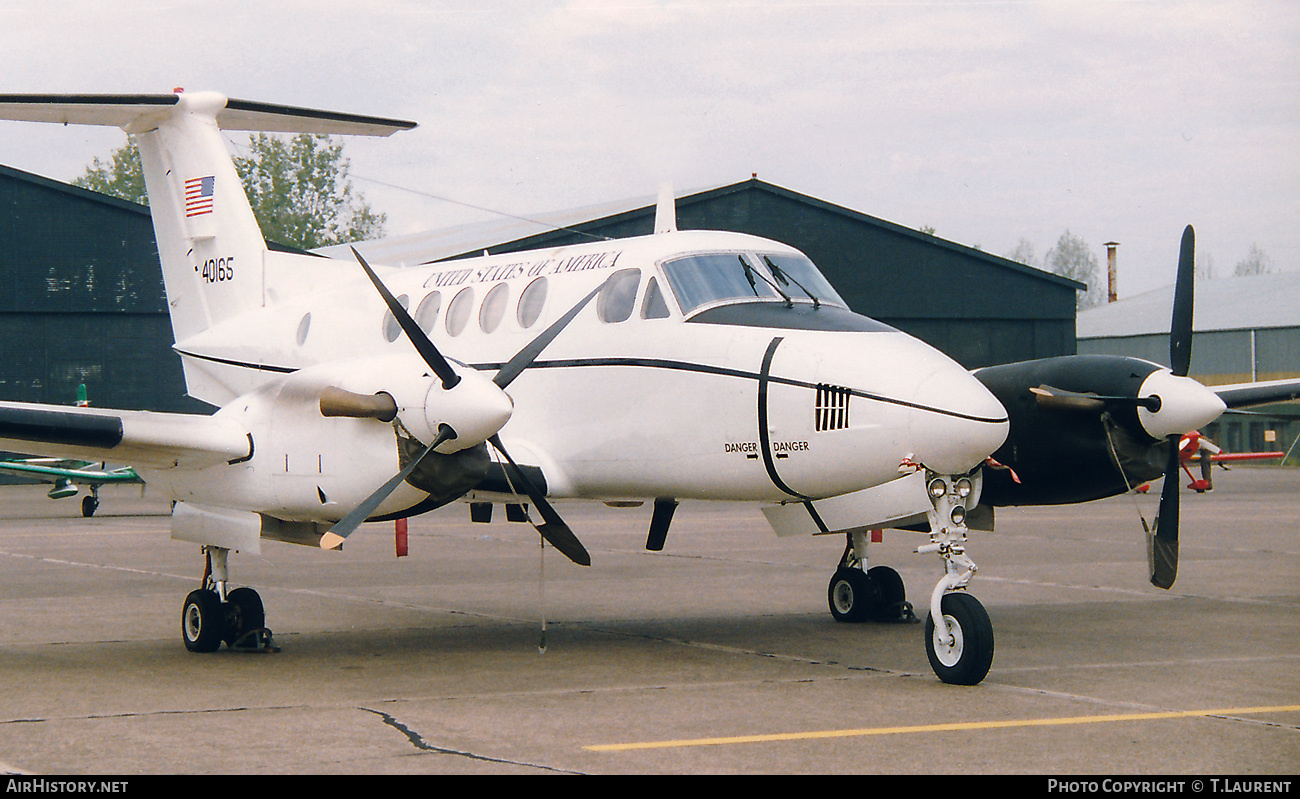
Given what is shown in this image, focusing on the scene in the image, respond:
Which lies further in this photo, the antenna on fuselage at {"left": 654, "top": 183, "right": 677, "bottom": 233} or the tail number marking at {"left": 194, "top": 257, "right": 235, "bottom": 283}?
the tail number marking at {"left": 194, "top": 257, "right": 235, "bottom": 283}

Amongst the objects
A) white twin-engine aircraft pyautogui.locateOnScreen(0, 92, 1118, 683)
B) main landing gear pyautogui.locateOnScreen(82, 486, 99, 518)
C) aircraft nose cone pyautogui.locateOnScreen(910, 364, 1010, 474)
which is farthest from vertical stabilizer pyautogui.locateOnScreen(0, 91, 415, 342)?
main landing gear pyautogui.locateOnScreen(82, 486, 99, 518)

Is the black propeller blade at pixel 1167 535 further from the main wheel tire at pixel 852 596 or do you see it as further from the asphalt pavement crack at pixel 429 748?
the asphalt pavement crack at pixel 429 748

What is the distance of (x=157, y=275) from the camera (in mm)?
36344

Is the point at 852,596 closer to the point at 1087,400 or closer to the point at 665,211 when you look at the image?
the point at 1087,400

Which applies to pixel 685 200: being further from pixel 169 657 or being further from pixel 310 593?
pixel 169 657

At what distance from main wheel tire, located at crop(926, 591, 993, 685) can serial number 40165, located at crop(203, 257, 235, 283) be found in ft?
27.6

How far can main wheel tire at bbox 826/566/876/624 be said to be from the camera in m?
11.7

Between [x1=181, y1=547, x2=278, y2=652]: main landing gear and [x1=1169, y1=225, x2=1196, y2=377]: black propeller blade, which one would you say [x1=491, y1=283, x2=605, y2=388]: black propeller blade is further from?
[x1=1169, y1=225, x2=1196, y2=377]: black propeller blade

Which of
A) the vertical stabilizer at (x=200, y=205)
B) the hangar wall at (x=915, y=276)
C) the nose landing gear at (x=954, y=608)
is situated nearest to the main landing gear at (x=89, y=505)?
the vertical stabilizer at (x=200, y=205)

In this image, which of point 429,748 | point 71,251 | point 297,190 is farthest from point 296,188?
point 429,748

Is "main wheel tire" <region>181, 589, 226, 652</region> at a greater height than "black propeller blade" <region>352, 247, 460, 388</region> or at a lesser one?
lesser

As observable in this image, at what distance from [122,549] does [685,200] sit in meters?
19.5
